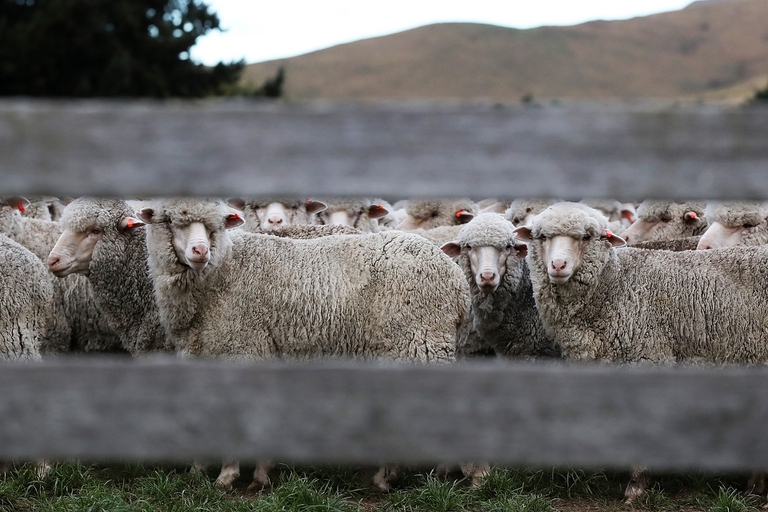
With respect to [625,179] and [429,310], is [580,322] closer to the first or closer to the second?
[429,310]

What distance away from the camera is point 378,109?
149 centimetres

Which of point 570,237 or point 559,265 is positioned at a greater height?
point 570,237

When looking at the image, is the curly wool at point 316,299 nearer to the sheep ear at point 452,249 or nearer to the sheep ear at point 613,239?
the sheep ear at point 452,249

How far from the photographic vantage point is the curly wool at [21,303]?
4.57 meters

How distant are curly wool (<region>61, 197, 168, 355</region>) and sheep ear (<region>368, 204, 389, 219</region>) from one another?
2.64m

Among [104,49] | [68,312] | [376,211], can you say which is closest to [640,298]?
[376,211]

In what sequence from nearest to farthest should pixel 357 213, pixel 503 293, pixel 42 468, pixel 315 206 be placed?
pixel 42 468, pixel 503 293, pixel 315 206, pixel 357 213

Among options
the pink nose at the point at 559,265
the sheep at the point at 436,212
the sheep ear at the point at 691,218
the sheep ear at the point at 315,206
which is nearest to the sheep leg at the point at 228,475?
the pink nose at the point at 559,265

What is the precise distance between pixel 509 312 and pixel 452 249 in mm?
647

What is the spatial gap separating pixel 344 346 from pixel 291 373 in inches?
129

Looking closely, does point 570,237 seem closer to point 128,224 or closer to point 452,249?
point 452,249

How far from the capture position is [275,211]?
7.25 m

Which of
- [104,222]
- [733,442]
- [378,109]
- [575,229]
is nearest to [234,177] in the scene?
[378,109]

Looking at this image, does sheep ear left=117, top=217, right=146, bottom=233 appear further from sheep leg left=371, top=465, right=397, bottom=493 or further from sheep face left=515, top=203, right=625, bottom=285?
sheep face left=515, top=203, right=625, bottom=285
